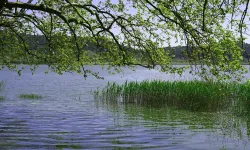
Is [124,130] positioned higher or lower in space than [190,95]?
lower

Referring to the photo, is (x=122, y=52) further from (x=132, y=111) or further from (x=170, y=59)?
(x=132, y=111)

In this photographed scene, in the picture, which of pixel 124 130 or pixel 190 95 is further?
pixel 190 95

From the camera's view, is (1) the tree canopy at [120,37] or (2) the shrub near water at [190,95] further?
(2) the shrub near water at [190,95]

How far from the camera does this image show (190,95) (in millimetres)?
17781

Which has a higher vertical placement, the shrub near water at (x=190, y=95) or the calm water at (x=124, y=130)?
the shrub near water at (x=190, y=95)

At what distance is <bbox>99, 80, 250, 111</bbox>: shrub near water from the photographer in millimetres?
16891

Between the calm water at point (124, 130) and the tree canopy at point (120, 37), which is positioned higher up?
the tree canopy at point (120, 37)

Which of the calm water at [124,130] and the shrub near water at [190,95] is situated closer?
the calm water at [124,130]

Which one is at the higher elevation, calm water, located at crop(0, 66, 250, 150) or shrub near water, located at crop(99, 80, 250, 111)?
shrub near water, located at crop(99, 80, 250, 111)

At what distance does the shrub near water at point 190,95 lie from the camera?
16891 millimetres

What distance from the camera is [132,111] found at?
53.9ft

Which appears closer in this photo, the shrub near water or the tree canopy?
the tree canopy

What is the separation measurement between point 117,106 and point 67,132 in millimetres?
8090

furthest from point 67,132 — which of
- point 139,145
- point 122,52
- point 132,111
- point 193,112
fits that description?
point 193,112
